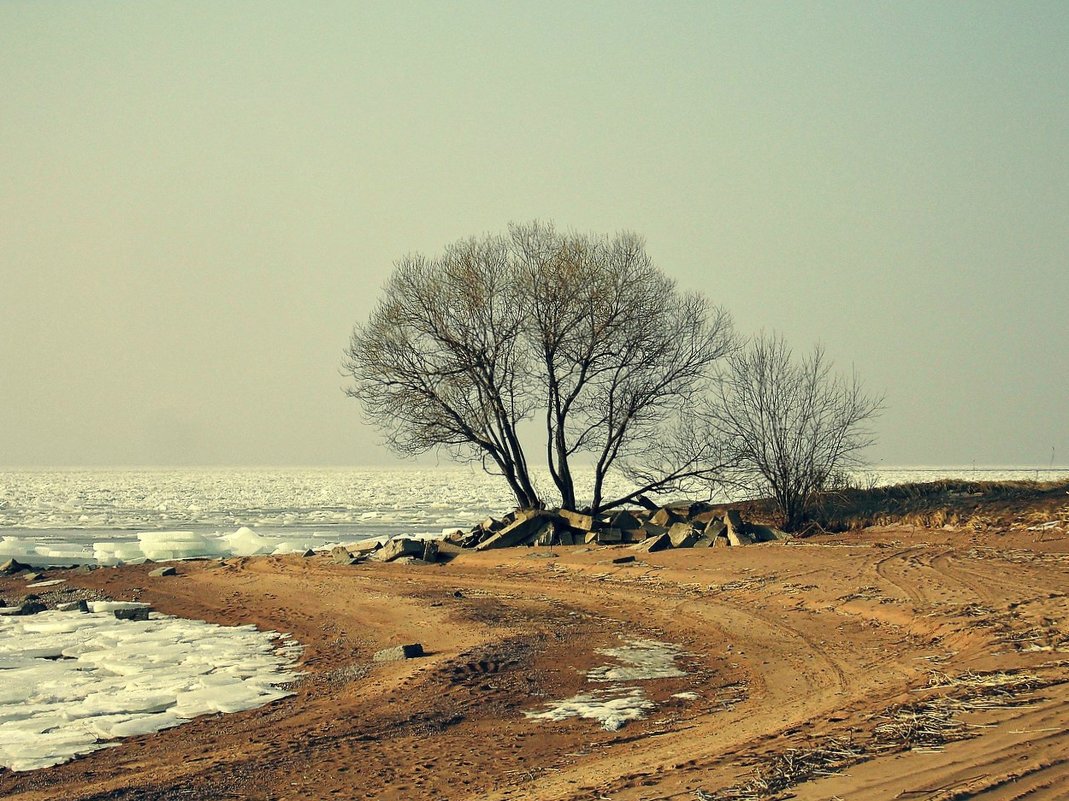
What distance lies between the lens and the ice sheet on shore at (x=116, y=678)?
898cm

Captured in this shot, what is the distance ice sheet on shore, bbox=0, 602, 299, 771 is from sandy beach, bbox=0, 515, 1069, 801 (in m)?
0.41

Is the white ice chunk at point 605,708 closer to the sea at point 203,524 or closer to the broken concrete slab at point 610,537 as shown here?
the broken concrete slab at point 610,537

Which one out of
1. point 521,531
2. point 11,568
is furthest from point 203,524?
point 521,531

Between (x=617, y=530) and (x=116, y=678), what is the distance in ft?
45.9

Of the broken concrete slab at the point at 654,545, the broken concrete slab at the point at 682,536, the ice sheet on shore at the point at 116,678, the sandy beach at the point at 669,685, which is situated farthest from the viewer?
the broken concrete slab at the point at 682,536

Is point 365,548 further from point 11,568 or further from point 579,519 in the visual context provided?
point 11,568

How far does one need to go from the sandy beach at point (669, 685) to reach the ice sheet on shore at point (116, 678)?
0.41m

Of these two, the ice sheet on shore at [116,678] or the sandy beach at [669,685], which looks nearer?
the sandy beach at [669,685]

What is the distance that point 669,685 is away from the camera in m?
9.95

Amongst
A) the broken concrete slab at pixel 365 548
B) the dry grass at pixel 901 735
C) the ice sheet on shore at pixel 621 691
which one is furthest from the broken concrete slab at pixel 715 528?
the dry grass at pixel 901 735

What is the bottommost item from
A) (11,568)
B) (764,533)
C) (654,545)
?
(11,568)

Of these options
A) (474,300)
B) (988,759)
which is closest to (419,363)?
(474,300)

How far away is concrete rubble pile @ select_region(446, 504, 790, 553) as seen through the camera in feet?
70.3

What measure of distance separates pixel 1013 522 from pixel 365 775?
1679 cm
